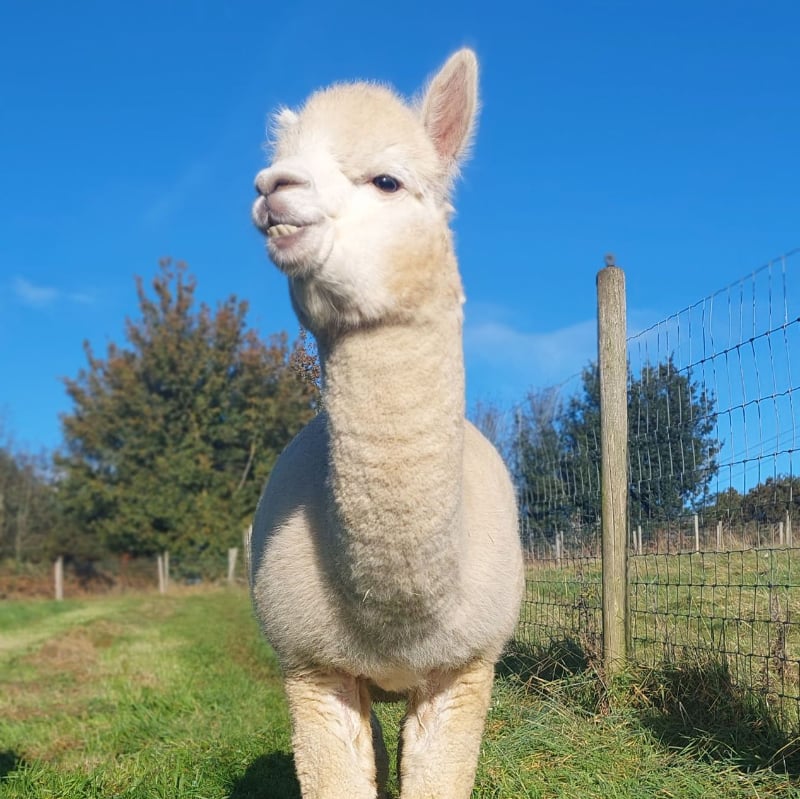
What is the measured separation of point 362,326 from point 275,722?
170 inches

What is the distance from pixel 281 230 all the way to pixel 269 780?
138 inches

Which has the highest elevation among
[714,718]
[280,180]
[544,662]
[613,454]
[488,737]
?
[280,180]

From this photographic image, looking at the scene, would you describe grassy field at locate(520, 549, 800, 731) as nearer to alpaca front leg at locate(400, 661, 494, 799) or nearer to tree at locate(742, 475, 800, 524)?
tree at locate(742, 475, 800, 524)

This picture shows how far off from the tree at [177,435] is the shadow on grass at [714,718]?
25426 millimetres

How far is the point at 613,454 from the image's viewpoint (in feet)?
17.7

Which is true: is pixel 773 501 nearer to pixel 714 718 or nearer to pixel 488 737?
pixel 714 718

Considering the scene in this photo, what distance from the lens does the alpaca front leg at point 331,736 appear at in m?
3.09

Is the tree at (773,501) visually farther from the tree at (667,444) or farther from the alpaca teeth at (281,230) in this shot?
the alpaca teeth at (281,230)

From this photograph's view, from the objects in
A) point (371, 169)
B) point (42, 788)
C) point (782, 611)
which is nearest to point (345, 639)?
point (371, 169)

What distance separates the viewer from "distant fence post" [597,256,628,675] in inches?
204

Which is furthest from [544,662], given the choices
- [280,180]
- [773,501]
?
[280,180]

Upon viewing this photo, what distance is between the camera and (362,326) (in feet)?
8.75

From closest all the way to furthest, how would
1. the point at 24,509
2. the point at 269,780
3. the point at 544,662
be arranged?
the point at 269,780, the point at 544,662, the point at 24,509

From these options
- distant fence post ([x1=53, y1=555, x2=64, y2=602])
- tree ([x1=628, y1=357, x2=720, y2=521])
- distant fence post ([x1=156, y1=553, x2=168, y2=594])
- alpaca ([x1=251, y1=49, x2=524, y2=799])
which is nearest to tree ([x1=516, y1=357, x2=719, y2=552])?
tree ([x1=628, y1=357, x2=720, y2=521])
